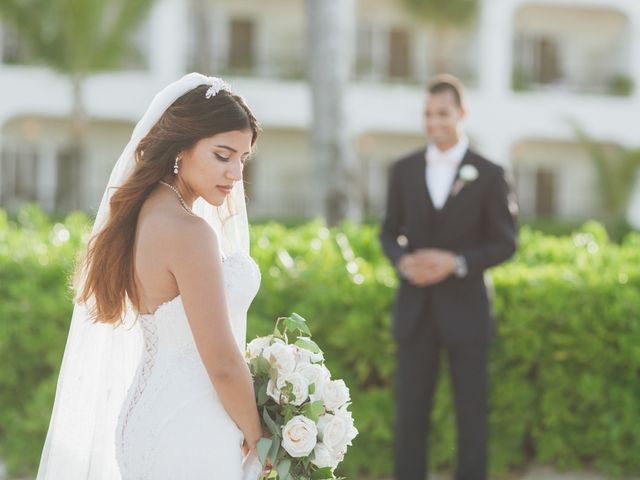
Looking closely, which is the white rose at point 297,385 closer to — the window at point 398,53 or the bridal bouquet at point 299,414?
the bridal bouquet at point 299,414

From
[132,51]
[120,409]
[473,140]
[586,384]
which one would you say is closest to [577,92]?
[473,140]

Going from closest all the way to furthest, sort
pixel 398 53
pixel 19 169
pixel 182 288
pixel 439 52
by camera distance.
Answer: pixel 182 288 → pixel 19 169 → pixel 439 52 → pixel 398 53

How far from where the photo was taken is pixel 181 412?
3.16 metres

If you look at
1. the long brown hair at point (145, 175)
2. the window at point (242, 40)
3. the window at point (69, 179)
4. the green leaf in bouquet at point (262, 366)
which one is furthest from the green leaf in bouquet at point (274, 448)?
the window at point (242, 40)

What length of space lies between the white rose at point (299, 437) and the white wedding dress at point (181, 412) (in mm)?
145

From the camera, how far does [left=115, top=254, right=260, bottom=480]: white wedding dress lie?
3139mm

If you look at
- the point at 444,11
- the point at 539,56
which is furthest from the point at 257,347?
the point at 539,56

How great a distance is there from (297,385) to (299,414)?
9 centimetres

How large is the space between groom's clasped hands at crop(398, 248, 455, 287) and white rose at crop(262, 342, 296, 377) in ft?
8.61

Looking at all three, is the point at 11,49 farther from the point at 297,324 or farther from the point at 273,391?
the point at 273,391

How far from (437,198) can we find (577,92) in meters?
24.0

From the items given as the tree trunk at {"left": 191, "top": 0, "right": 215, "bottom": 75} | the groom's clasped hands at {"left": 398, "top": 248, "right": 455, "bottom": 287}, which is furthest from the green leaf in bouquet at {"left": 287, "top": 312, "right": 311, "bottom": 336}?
the tree trunk at {"left": 191, "top": 0, "right": 215, "bottom": 75}

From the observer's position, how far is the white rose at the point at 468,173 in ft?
19.6

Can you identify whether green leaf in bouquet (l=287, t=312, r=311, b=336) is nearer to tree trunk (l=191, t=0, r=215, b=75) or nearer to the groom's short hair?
the groom's short hair
